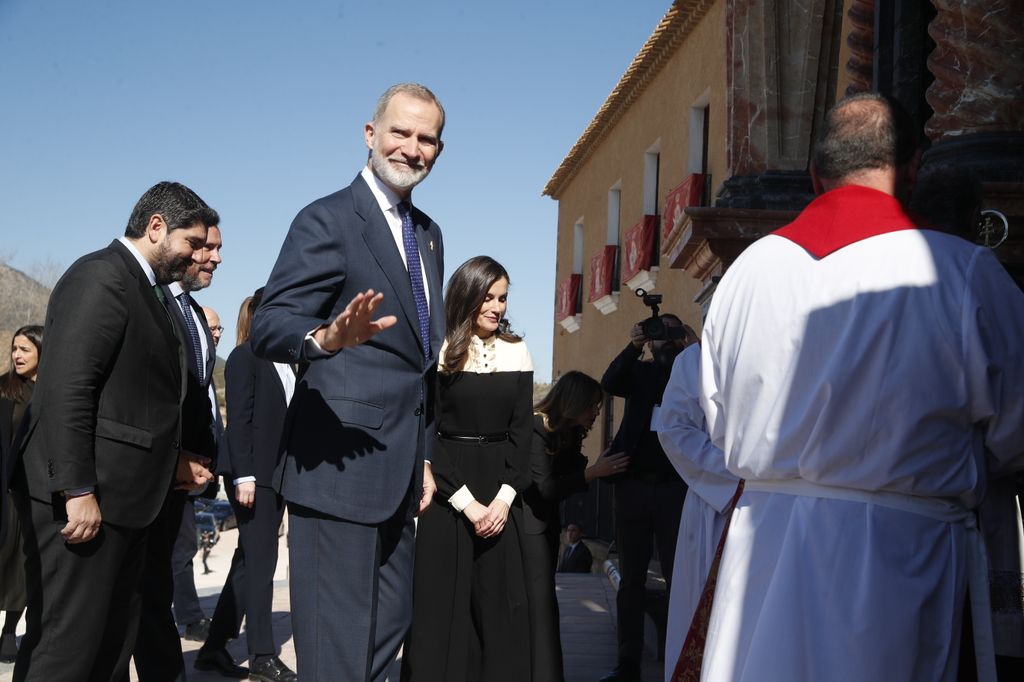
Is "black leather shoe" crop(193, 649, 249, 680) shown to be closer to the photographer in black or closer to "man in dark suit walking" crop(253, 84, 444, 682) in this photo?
the photographer in black

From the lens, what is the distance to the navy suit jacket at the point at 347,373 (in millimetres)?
3232

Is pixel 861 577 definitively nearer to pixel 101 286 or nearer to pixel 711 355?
pixel 711 355

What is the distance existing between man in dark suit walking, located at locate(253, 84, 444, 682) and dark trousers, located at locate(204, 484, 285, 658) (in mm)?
2345

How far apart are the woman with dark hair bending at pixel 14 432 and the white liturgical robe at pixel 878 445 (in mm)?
4133

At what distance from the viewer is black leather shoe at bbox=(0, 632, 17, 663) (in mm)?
6016

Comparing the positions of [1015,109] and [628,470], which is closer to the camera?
[1015,109]

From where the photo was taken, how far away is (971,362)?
2383 millimetres

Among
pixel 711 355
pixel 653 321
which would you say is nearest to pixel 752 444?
pixel 711 355

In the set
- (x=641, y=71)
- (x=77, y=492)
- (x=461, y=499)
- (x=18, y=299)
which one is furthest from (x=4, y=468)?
(x=18, y=299)

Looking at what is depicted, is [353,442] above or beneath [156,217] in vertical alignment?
beneath

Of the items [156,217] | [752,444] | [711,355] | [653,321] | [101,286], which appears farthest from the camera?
[653,321]

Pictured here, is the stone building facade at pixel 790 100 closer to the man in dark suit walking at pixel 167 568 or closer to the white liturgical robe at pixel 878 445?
the white liturgical robe at pixel 878 445

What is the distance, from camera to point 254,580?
571cm

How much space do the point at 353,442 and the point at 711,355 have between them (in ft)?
3.34
